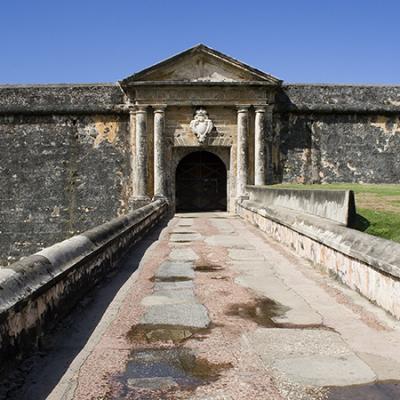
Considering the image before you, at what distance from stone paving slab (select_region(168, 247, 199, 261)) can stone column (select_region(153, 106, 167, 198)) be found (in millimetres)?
8748

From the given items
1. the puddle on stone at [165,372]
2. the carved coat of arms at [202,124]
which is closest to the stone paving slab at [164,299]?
the puddle on stone at [165,372]

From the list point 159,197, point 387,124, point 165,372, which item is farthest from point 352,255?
point 387,124

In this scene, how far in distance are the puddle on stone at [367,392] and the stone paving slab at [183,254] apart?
4177 mm

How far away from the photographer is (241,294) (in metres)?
4.73

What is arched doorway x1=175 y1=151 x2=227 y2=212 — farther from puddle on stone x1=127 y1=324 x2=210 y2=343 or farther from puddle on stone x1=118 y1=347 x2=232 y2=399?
puddle on stone x1=118 y1=347 x2=232 y2=399

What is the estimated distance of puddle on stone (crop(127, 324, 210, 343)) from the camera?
3447 millimetres

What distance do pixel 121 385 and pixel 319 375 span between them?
3.43 feet

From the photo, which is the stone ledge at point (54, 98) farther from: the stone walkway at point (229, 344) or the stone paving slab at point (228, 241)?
the stone walkway at point (229, 344)

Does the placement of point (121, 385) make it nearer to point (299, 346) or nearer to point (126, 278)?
point (299, 346)

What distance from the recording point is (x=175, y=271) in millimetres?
5891

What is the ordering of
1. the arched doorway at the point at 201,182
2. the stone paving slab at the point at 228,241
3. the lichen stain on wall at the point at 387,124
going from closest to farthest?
the stone paving slab at the point at 228,241 → the lichen stain on wall at the point at 387,124 → the arched doorway at the point at 201,182

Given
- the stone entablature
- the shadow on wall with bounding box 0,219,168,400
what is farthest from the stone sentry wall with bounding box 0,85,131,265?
the shadow on wall with bounding box 0,219,168,400

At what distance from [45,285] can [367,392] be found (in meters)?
2.03

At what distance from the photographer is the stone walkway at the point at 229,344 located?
2.66m
